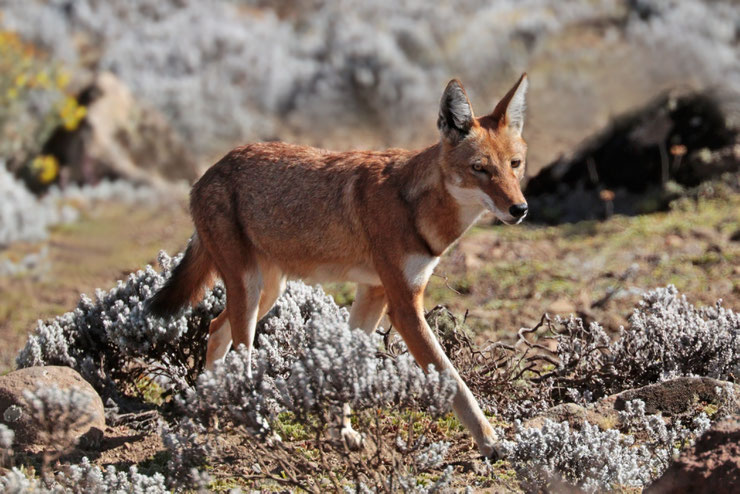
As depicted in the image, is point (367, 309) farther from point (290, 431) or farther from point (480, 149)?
point (480, 149)

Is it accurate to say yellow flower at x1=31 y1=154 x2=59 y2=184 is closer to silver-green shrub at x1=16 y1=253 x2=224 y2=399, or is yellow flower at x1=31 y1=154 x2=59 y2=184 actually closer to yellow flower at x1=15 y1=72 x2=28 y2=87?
yellow flower at x1=15 y1=72 x2=28 y2=87

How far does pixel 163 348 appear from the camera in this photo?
19.5 ft

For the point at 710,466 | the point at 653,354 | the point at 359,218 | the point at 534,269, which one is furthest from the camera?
the point at 534,269

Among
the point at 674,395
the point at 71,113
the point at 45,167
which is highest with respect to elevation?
the point at 71,113

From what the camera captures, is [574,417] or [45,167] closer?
[574,417]

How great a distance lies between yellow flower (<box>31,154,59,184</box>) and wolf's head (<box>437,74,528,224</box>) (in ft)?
30.3

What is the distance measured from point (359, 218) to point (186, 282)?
126 centimetres

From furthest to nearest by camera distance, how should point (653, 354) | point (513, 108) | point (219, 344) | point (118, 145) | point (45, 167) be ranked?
point (118, 145) → point (45, 167) → point (653, 354) → point (219, 344) → point (513, 108)

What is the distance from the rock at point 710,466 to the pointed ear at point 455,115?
6.84ft

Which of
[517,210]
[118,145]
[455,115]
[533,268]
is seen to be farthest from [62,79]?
[517,210]

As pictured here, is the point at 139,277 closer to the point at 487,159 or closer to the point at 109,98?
the point at 487,159

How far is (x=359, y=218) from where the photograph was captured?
5.38 m

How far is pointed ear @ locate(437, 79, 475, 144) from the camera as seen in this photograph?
503cm

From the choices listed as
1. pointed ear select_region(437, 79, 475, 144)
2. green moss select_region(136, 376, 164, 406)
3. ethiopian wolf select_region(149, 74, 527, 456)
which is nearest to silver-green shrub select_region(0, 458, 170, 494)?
ethiopian wolf select_region(149, 74, 527, 456)
